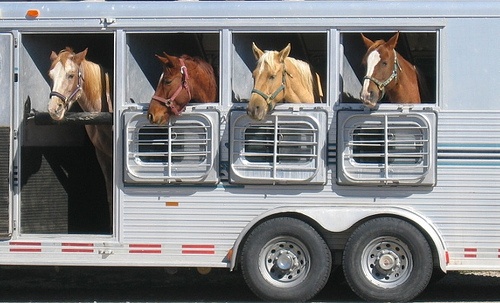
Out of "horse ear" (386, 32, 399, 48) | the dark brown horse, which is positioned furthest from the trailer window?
the dark brown horse

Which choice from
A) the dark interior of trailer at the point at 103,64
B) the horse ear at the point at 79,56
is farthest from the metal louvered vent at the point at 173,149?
the horse ear at the point at 79,56

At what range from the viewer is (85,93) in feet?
33.6

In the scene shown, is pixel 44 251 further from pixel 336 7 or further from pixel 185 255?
pixel 336 7

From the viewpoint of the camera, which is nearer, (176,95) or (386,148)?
(386,148)

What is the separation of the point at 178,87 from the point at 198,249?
5.01 ft

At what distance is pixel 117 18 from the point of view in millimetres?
9789

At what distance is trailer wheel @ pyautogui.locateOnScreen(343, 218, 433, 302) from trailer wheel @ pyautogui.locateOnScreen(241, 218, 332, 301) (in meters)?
0.27

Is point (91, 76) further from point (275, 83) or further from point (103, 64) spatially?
point (275, 83)

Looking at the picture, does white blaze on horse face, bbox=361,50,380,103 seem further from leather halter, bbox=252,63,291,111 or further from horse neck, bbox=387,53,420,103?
leather halter, bbox=252,63,291,111

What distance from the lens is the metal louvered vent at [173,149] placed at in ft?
31.6

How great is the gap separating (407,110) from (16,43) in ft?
12.3

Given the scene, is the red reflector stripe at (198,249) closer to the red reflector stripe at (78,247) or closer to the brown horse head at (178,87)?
the red reflector stripe at (78,247)

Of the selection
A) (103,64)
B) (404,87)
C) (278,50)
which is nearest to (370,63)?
(404,87)

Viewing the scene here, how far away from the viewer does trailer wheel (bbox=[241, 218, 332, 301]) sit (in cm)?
957
